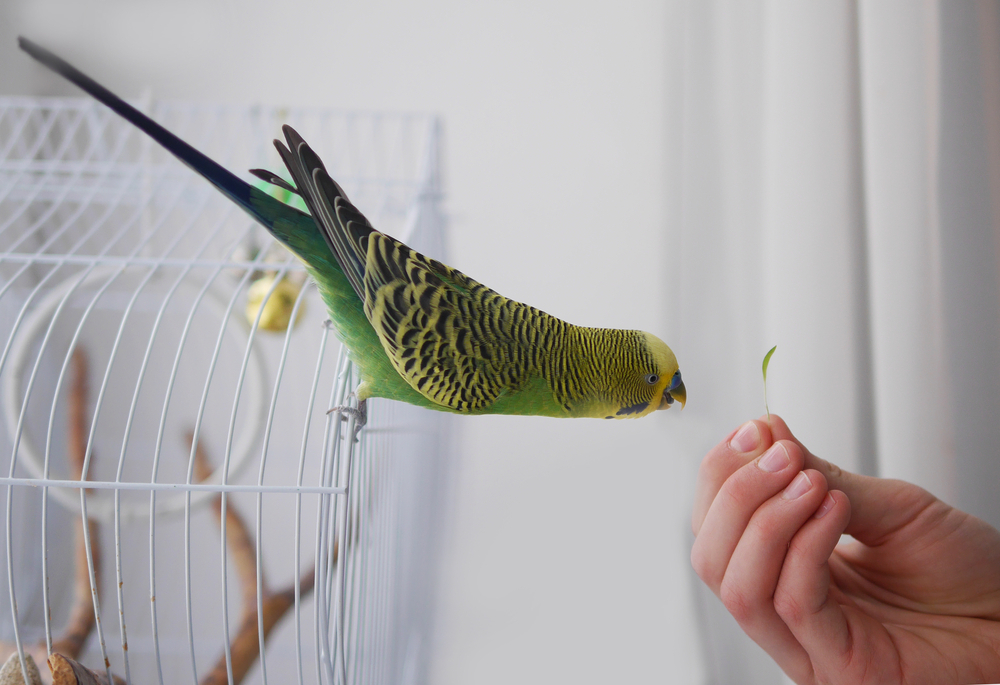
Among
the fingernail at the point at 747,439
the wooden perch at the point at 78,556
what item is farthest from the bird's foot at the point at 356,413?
the wooden perch at the point at 78,556

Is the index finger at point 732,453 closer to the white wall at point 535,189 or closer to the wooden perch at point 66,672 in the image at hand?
the white wall at point 535,189

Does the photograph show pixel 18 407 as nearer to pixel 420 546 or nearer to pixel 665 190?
pixel 420 546

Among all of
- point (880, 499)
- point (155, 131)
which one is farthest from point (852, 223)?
point (155, 131)

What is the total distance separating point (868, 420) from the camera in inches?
36.1

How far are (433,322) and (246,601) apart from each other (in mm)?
920

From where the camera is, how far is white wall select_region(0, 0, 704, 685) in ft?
2.95

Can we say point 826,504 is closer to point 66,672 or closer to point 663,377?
point 663,377

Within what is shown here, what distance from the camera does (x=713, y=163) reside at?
0.95m

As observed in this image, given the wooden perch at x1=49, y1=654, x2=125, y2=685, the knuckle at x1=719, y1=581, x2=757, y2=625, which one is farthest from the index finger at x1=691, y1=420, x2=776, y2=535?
the wooden perch at x1=49, y1=654, x2=125, y2=685

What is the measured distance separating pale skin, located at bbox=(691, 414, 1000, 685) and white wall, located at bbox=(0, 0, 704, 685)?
253 millimetres

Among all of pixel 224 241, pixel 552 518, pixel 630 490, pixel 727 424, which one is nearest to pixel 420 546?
pixel 552 518

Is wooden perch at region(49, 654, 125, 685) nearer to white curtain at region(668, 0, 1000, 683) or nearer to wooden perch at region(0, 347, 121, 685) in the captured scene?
wooden perch at region(0, 347, 121, 685)

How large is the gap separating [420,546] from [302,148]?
87 cm

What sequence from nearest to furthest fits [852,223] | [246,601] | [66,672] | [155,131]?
[155,131] → [66,672] → [852,223] → [246,601]
